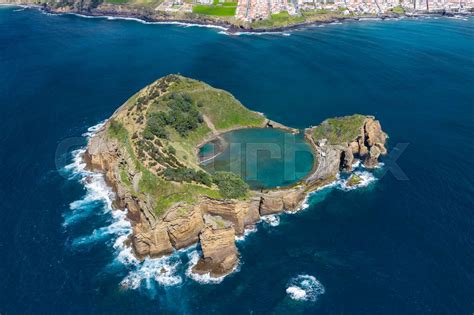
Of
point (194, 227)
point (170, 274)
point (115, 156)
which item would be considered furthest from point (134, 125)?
point (170, 274)

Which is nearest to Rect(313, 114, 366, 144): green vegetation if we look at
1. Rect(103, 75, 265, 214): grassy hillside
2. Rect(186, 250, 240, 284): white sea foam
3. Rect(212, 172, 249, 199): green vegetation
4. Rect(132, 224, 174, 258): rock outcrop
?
Rect(103, 75, 265, 214): grassy hillside

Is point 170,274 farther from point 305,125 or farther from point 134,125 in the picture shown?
point 305,125

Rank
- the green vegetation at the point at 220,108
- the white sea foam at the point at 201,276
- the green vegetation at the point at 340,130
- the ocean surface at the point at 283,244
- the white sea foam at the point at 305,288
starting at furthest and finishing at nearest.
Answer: the green vegetation at the point at 220,108 → the green vegetation at the point at 340,130 → the white sea foam at the point at 201,276 → the white sea foam at the point at 305,288 → the ocean surface at the point at 283,244

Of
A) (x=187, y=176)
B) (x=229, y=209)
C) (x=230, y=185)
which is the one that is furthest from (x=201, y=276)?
(x=187, y=176)

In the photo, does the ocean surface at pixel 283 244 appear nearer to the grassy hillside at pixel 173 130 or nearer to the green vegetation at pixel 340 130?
the green vegetation at pixel 340 130

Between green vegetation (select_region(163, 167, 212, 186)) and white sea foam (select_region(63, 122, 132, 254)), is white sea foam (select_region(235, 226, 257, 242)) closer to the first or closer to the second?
green vegetation (select_region(163, 167, 212, 186))

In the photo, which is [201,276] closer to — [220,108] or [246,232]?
[246,232]

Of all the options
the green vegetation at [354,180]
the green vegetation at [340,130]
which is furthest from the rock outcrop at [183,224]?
the green vegetation at [340,130]
